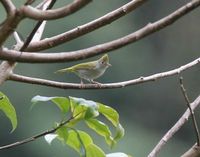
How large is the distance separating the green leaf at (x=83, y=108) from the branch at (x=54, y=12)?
1.31 feet

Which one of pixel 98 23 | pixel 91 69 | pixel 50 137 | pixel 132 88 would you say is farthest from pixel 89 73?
pixel 132 88

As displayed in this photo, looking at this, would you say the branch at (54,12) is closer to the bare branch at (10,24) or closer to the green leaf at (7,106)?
the bare branch at (10,24)

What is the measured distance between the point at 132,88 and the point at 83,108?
9624mm

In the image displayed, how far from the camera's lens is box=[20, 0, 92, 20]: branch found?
92 cm

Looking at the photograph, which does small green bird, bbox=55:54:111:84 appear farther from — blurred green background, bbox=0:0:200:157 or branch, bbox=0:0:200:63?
blurred green background, bbox=0:0:200:157

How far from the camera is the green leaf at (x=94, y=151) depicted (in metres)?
1.36

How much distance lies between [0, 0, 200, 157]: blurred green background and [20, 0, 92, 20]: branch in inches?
281

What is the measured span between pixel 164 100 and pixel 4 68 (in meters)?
9.89

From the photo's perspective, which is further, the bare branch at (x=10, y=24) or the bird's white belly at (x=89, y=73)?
the bird's white belly at (x=89, y=73)

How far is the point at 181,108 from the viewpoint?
34.3 feet

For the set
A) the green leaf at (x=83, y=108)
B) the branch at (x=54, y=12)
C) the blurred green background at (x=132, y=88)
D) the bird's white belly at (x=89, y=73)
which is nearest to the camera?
the branch at (x=54, y=12)

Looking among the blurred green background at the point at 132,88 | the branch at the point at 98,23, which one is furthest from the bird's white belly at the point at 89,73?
the blurred green background at the point at 132,88

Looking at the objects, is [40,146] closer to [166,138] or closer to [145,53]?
[145,53]

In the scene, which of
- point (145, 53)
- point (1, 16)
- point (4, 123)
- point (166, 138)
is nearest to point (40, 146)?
point (4, 123)
